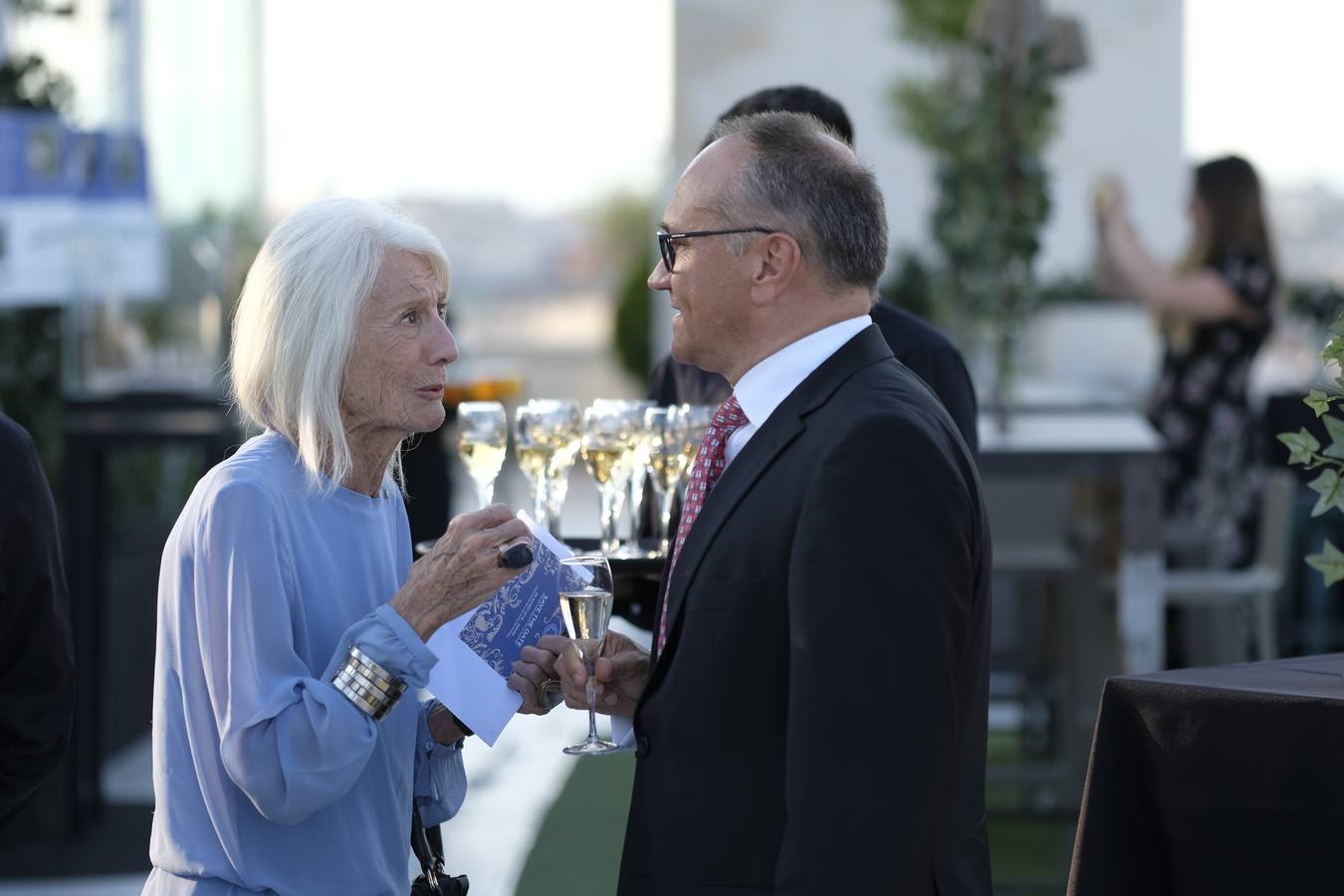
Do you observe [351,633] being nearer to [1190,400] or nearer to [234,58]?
[1190,400]

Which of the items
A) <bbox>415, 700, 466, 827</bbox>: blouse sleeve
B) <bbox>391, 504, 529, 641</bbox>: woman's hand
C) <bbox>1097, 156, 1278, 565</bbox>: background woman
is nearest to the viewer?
<bbox>391, 504, 529, 641</bbox>: woman's hand

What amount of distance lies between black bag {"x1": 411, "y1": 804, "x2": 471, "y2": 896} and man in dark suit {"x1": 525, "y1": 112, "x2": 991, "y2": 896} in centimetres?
39

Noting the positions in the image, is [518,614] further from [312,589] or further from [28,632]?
[28,632]

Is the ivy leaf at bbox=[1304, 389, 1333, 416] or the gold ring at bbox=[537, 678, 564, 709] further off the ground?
the ivy leaf at bbox=[1304, 389, 1333, 416]

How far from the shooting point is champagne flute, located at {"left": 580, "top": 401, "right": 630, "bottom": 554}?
3148mm

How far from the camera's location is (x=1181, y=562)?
22.0 feet

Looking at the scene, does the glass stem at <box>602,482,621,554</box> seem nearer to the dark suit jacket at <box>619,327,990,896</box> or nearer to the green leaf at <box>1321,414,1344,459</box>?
the dark suit jacket at <box>619,327,990,896</box>

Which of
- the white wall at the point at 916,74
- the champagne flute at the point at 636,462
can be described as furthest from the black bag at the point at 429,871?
the white wall at the point at 916,74

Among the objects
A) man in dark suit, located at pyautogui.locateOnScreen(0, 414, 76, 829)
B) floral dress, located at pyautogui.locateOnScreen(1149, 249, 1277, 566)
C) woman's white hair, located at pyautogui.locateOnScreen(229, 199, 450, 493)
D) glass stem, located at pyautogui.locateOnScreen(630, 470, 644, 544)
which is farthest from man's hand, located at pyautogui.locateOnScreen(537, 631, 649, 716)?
floral dress, located at pyautogui.locateOnScreen(1149, 249, 1277, 566)

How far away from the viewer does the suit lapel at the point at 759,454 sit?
2.05 metres

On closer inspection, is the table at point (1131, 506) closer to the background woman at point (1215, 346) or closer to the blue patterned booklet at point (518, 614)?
the background woman at point (1215, 346)

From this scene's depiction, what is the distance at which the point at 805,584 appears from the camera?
1899mm

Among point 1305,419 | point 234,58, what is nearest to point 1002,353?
point 1305,419

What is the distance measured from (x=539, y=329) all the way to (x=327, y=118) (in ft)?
16.2
